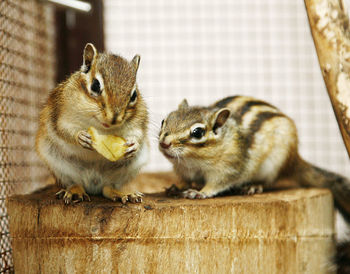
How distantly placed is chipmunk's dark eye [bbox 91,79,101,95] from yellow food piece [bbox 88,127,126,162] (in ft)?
0.66

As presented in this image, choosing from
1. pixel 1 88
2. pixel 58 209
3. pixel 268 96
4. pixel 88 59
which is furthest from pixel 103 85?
pixel 268 96

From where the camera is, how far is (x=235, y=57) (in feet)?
15.9

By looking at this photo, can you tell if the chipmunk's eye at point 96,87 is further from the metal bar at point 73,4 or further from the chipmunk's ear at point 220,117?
the chipmunk's ear at point 220,117

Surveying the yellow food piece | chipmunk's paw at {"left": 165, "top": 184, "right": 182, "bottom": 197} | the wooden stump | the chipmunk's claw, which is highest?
the yellow food piece

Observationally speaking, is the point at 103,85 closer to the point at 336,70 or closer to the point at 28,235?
the point at 28,235

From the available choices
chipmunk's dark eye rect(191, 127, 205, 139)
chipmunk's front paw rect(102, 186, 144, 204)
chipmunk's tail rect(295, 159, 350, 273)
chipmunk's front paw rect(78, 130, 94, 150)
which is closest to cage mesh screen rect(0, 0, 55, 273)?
chipmunk's front paw rect(102, 186, 144, 204)

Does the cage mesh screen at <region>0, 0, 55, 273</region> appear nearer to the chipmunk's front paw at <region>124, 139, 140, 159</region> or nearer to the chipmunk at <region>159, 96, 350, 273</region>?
the chipmunk's front paw at <region>124, 139, 140, 159</region>

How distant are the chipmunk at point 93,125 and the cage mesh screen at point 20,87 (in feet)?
1.91

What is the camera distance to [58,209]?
2.35 meters

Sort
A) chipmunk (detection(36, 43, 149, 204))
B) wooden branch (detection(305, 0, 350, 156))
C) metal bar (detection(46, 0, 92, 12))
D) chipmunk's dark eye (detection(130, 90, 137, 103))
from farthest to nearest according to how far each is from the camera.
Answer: metal bar (detection(46, 0, 92, 12)) → wooden branch (detection(305, 0, 350, 156)) → chipmunk's dark eye (detection(130, 90, 137, 103)) → chipmunk (detection(36, 43, 149, 204))

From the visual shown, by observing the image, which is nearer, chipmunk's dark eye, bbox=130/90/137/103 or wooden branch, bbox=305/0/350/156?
chipmunk's dark eye, bbox=130/90/137/103

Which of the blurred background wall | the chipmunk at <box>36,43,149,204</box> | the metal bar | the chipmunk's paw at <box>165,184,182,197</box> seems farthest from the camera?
the blurred background wall

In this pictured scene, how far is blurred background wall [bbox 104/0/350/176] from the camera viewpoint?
468cm

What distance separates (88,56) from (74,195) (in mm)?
755
